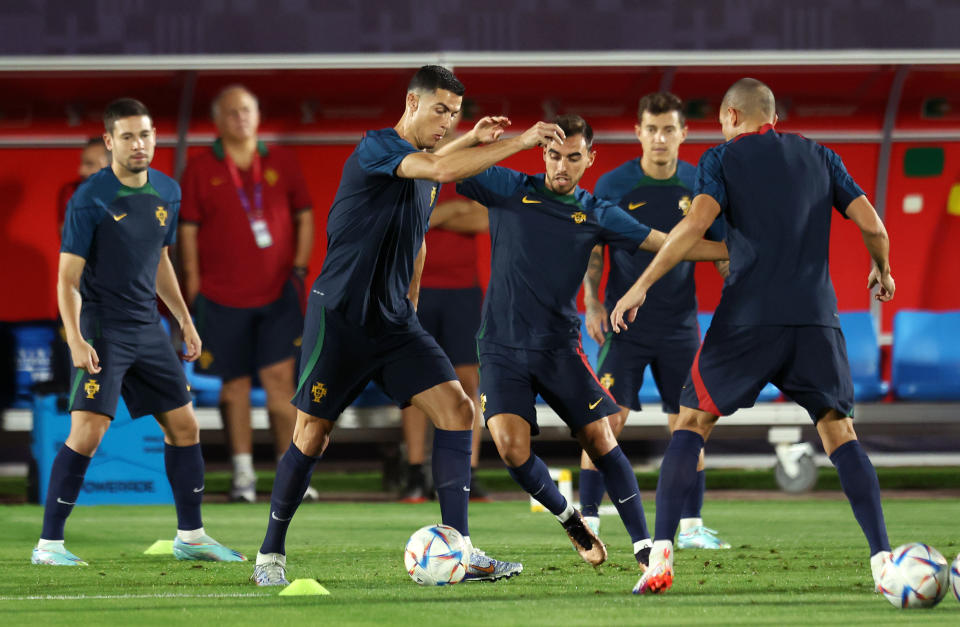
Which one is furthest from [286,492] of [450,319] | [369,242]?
[450,319]

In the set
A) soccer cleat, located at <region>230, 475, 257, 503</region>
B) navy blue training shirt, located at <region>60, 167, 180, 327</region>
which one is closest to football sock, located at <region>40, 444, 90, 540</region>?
navy blue training shirt, located at <region>60, 167, 180, 327</region>

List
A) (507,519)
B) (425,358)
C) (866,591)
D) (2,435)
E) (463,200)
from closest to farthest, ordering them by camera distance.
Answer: (866,591), (425,358), (507,519), (463,200), (2,435)

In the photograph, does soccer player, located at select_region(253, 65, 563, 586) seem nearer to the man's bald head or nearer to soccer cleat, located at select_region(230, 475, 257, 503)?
the man's bald head

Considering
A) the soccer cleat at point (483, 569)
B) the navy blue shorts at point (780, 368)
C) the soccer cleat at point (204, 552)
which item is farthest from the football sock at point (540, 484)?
the soccer cleat at point (204, 552)

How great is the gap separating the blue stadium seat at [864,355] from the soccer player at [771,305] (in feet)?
17.5

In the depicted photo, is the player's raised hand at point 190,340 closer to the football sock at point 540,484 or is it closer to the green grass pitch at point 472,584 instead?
the green grass pitch at point 472,584

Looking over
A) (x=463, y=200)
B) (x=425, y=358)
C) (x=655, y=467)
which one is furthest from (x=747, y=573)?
(x=655, y=467)

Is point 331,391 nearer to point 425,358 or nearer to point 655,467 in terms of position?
point 425,358

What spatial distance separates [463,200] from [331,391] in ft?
13.4

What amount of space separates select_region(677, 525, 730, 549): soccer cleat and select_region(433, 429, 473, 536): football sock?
1.60 metres

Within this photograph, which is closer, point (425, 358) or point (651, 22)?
point (425, 358)

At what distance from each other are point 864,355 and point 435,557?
20.1 ft

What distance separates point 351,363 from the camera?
4.85 metres

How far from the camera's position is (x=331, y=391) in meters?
4.81
